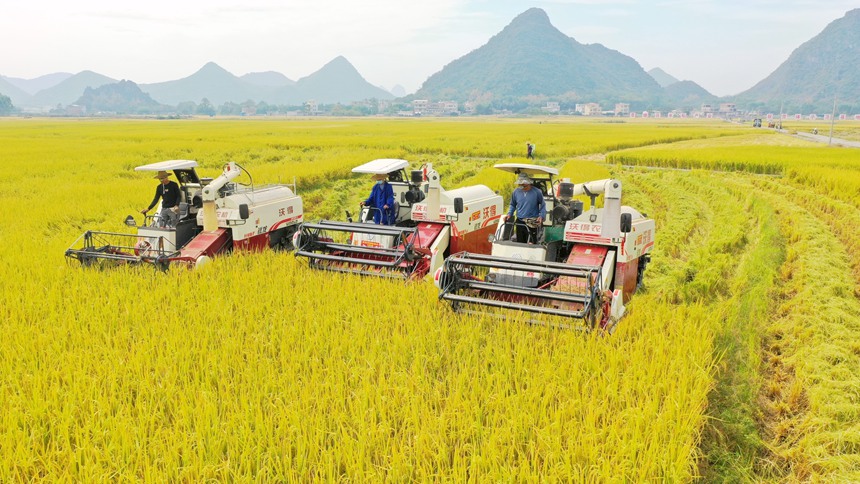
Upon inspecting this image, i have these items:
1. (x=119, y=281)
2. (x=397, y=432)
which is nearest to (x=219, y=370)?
(x=397, y=432)

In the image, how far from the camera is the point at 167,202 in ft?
28.3

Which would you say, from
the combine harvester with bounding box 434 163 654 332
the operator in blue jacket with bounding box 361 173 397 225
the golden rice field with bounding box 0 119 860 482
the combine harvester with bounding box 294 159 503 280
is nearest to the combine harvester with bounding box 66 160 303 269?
the golden rice field with bounding box 0 119 860 482

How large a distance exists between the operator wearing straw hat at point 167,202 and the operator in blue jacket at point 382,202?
304cm

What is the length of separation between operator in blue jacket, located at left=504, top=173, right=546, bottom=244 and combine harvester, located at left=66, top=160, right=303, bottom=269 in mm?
4037

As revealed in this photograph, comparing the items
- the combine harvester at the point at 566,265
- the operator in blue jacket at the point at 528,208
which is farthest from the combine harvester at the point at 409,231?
the operator in blue jacket at the point at 528,208

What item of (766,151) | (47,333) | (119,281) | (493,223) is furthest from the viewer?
(766,151)

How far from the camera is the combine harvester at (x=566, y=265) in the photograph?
5473 mm

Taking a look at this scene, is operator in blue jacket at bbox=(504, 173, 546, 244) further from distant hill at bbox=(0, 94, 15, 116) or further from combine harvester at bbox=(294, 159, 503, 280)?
distant hill at bbox=(0, 94, 15, 116)

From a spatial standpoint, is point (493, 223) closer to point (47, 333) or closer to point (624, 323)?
point (624, 323)

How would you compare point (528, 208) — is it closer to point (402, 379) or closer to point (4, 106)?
point (402, 379)

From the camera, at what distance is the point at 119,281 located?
702cm

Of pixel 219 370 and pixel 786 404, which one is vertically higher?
pixel 219 370

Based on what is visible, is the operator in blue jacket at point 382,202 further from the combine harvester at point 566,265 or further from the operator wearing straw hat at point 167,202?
the operator wearing straw hat at point 167,202

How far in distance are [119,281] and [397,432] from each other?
515 cm
